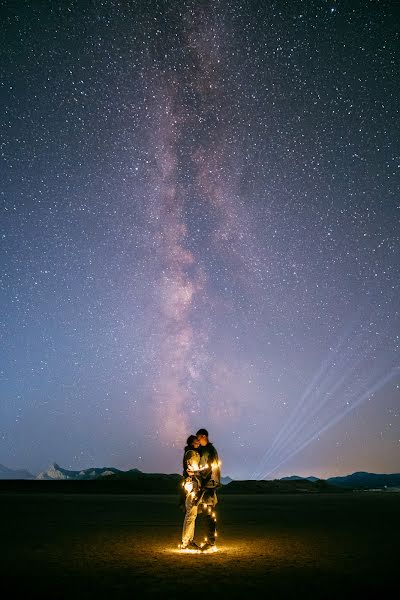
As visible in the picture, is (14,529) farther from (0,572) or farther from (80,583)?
(80,583)

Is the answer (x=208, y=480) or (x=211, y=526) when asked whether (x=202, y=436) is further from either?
(x=211, y=526)

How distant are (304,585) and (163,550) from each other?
162 inches

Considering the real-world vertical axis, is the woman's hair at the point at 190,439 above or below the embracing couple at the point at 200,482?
above

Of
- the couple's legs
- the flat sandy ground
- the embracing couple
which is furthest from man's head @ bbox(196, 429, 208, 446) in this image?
the flat sandy ground

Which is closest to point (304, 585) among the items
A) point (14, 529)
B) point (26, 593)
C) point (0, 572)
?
point (26, 593)

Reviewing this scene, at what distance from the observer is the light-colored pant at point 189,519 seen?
35.1 ft

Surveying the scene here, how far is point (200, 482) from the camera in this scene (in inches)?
424

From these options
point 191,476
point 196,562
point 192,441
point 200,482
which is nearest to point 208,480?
point 200,482

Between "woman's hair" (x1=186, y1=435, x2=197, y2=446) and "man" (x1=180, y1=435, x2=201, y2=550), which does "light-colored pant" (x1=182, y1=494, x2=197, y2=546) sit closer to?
"man" (x1=180, y1=435, x2=201, y2=550)

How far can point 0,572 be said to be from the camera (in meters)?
8.36

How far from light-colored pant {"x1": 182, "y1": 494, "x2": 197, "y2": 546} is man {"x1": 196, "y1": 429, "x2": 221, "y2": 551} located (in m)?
0.16

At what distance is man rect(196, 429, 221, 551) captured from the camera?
1077cm

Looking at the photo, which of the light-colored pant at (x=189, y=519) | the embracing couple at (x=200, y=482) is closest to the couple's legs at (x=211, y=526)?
the embracing couple at (x=200, y=482)

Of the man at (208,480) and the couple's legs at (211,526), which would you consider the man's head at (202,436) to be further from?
the couple's legs at (211,526)
